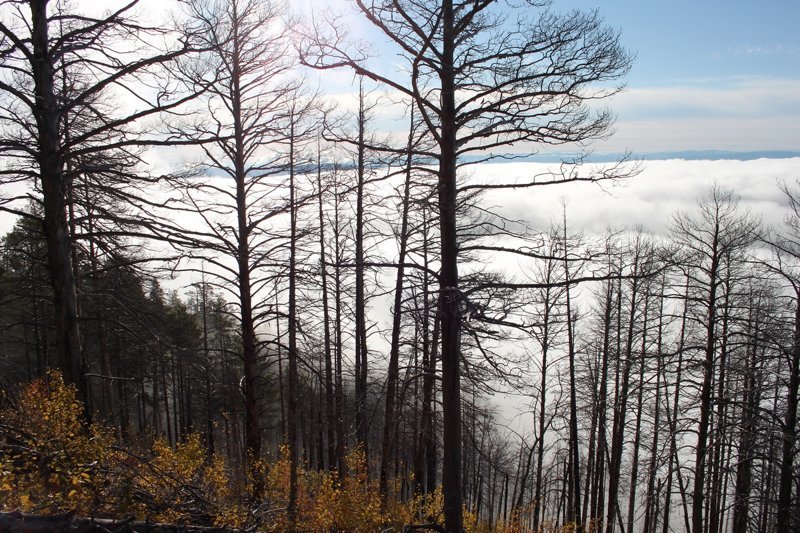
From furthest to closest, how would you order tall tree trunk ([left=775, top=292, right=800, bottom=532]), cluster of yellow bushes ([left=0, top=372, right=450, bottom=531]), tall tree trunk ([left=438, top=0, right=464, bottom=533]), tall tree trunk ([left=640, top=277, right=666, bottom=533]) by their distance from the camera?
tall tree trunk ([left=640, top=277, right=666, bottom=533])
tall tree trunk ([left=775, top=292, right=800, bottom=532])
tall tree trunk ([left=438, top=0, right=464, bottom=533])
cluster of yellow bushes ([left=0, top=372, right=450, bottom=531])

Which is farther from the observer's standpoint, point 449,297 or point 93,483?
point 449,297

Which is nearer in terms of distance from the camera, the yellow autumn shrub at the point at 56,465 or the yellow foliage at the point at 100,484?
the yellow autumn shrub at the point at 56,465

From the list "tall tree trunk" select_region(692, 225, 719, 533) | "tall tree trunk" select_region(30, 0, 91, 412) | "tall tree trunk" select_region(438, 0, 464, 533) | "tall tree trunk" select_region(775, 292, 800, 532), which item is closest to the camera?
"tall tree trunk" select_region(30, 0, 91, 412)

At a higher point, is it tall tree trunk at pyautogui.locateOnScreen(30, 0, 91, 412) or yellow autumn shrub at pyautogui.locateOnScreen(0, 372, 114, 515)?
tall tree trunk at pyautogui.locateOnScreen(30, 0, 91, 412)

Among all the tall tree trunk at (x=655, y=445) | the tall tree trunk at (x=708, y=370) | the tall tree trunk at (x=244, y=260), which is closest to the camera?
the tall tree trunk at (x=244, y=260)

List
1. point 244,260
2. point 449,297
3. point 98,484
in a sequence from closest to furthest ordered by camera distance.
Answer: point 98,484 → point 449,297 → point 244,260

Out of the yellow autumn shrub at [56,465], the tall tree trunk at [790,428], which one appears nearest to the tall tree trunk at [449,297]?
the yellow autumn shrub at [56,465]

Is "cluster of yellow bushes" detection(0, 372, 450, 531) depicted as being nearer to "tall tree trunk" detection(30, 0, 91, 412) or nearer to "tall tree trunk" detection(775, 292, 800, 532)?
"tall tree trunk" detection(30, 0, 91, 412)

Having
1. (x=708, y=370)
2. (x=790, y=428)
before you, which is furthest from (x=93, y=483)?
(x=708, y=370)

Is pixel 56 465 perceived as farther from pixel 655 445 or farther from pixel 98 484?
pixel 655 445

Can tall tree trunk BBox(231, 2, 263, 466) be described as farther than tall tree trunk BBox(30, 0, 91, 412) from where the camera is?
Yes

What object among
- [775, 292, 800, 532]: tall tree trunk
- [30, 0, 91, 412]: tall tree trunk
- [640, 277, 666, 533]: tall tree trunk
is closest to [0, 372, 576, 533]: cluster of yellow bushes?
[30, 0, 91, 412]: tall tree trunk

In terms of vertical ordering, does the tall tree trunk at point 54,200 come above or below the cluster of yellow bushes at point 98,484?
above

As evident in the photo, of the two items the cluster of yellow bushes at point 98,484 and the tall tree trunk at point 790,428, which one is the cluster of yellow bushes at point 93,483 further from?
the tall tree trunk at point 790,428
